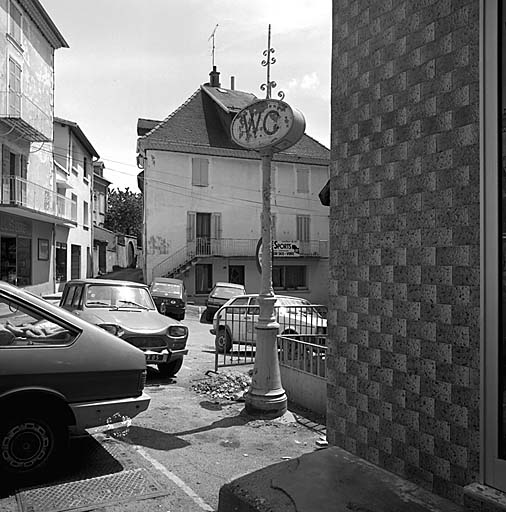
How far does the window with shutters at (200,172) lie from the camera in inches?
1237

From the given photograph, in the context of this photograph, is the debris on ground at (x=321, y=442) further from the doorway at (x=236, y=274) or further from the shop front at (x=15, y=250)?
the doorway at (x=236, y=274)

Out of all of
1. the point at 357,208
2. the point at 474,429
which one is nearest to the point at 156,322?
the point at 357,208

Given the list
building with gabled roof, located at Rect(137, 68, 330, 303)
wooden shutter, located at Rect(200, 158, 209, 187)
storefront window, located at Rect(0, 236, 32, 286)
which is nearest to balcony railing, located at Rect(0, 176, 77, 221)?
storefront window, located at Rect(0, 236, 32, 286)

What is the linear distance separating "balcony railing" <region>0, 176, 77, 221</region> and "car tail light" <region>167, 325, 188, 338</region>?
1577 cm

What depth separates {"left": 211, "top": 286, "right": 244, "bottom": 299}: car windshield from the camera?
19688 millimetres

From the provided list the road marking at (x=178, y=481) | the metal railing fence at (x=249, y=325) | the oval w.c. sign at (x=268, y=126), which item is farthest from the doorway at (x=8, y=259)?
the road marking at (x=178, y=481)

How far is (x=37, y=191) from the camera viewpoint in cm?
2553

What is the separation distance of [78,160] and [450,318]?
35928mm

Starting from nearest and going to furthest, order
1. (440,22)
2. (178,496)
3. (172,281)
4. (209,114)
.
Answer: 1. (440,22)
2. (178,496)
3. (172,281)
4. (209,114)

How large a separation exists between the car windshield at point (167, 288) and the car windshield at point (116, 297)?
10.5 metres

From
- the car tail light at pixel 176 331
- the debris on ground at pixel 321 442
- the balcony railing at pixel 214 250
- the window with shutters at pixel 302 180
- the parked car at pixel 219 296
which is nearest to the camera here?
the debris on ground at pixel 321 442

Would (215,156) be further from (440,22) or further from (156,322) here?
(440,22)

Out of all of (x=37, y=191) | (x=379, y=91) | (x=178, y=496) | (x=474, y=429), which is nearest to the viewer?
(x=474, y=429)

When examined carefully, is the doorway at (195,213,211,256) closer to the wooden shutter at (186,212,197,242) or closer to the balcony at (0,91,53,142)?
the wooden shutter at (186,212,197,242)
